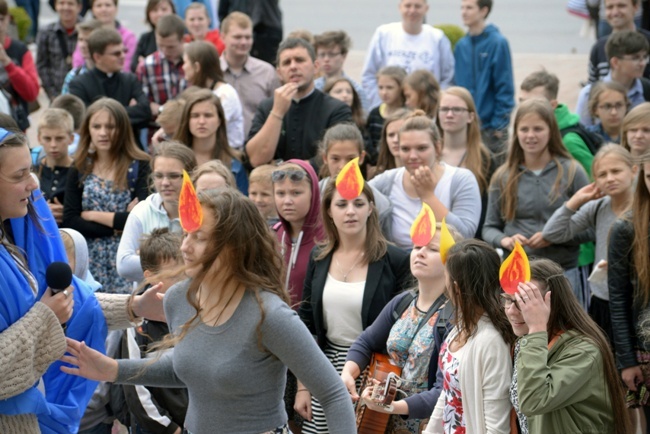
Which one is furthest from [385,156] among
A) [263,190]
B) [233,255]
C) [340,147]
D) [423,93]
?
[233,255]

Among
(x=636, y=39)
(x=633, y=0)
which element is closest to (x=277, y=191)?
(x=636, y=39)

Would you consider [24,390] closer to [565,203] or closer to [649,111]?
[565,203]

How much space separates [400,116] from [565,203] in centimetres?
157

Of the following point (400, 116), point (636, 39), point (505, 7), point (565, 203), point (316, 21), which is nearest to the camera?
point (565, 203)

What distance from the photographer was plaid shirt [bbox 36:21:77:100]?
1092 centimetres

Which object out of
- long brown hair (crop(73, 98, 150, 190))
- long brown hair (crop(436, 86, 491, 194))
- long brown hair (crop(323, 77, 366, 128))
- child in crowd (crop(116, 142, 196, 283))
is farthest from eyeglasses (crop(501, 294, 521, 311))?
long brown hair (crop(323, 77, 366, 128))

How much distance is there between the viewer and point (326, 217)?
18.9 ft

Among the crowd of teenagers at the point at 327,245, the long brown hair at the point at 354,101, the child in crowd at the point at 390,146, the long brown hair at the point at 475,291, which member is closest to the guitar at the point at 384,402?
the crowd of teenagers at the point at 327,245

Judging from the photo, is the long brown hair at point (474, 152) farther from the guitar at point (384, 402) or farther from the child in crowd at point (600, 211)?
the guitar at point (384, 402)

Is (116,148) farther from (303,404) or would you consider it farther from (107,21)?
(107,21)

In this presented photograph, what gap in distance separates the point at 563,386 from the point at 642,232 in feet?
5.23

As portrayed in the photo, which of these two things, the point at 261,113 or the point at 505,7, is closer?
the point at 261,113

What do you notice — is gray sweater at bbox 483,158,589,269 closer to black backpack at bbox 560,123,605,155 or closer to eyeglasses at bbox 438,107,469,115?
eyeglasses at bbox 438,107,469,115

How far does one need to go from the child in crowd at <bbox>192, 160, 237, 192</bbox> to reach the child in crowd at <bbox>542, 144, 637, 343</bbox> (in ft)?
6.65
